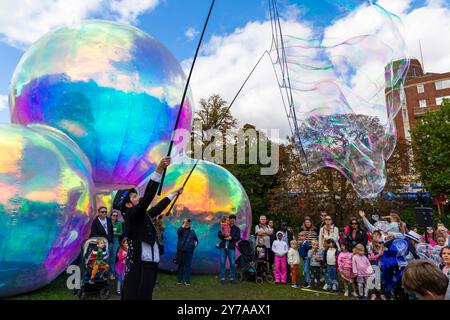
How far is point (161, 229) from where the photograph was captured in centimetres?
887

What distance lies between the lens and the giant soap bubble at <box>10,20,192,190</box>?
24.5 ft

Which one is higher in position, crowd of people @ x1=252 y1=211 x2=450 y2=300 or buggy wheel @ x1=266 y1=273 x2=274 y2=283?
crowd of people @ x1=252 y1=211 x2=450 y2=300

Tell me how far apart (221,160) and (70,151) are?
2636 cm

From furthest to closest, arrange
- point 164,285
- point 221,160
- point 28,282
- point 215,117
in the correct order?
point 215,117, point 221,160, point 164,285, point 28,282

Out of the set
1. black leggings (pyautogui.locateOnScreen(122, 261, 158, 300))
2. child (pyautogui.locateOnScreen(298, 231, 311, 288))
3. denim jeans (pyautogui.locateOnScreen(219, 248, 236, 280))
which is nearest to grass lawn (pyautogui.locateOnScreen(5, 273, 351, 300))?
denim jeans (pyautogui.locateOnScreen(219, 248, 236, 280))

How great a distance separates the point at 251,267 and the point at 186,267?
6.72ft

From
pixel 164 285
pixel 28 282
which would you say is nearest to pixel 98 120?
pixel 28 282

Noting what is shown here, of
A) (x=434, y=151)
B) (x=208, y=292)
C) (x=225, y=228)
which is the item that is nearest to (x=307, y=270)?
(x=225, y=228)

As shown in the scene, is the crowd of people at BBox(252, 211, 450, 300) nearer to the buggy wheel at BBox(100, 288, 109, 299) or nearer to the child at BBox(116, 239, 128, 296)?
the child at BBox(116, 239, 128, 296)

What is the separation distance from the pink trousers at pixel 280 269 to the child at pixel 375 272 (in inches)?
96.7

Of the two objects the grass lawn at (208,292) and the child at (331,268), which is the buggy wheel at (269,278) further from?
the child at (331,268)

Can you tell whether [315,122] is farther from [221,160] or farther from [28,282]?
[221,160]

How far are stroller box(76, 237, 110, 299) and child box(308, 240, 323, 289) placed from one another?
5.46 metres

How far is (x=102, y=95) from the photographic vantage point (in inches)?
296
